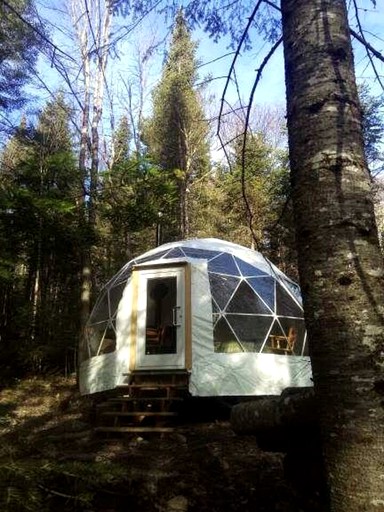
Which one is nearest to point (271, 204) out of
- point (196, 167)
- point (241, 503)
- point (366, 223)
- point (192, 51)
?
point (196, 167)

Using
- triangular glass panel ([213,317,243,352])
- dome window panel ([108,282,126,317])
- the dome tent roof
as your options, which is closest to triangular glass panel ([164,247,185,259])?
the dome tent roof

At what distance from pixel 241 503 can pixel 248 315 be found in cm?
557

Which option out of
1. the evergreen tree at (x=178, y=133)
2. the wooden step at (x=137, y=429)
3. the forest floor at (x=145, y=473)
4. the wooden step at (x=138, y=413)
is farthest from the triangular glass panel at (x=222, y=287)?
the evergreen tree at (x=178, y=133)

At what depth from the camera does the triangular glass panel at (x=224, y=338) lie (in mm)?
8281

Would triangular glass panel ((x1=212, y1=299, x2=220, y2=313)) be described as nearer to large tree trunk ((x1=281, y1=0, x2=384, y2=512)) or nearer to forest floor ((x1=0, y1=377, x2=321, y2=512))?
forest floor ((x1=0, y1=377, x2=321, y2=512))

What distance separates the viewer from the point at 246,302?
8.94 metres

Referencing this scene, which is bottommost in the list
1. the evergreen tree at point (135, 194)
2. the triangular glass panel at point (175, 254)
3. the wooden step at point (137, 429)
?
the wooden step at point (137, 429)

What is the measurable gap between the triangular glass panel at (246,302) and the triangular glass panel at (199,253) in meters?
0.82

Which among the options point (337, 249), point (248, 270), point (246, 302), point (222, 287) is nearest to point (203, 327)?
point (222, 287)

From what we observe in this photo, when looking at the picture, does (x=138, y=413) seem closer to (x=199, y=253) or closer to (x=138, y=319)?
(x=138, y=319)

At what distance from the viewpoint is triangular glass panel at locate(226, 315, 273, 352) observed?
8484 mm

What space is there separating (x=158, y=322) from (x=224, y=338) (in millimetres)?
1845

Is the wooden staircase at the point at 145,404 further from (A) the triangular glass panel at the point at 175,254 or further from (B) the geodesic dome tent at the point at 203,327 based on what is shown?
(A) the triangular glass panel at the point at 175,254

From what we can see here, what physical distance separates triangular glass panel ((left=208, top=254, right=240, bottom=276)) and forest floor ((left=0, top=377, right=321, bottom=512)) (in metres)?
2.62
